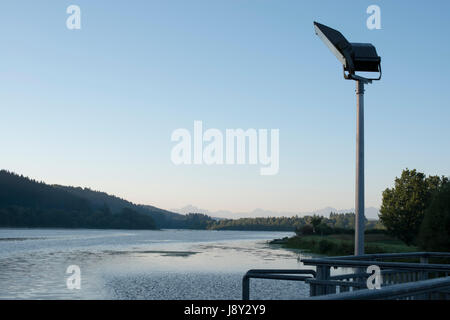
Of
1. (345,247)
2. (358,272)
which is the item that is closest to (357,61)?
(358,272)

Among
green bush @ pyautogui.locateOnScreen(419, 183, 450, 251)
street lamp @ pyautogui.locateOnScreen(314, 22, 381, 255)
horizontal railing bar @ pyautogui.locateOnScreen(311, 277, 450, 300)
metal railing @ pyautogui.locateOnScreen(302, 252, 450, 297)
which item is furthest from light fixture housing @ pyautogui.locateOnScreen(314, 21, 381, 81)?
green bush @ pyautogui.locateOnScreen(419, 183, 450, 251)

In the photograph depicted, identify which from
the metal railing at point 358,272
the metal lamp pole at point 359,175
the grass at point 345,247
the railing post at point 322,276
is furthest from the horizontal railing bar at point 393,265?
the grass at point 345,247

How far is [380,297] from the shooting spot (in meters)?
4.27

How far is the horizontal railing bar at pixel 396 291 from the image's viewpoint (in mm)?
3939

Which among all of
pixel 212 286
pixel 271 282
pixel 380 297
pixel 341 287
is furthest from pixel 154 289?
pixel 380 297

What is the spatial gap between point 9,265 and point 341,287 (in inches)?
2529

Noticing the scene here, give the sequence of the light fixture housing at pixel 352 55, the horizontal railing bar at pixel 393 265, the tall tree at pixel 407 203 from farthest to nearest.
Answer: the tall tree at pixel 407 203 < the light fixture housing at pixel 352 55 < the horizontal railing bar at pixel 393 265

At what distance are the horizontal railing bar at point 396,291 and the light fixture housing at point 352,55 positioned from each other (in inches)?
244

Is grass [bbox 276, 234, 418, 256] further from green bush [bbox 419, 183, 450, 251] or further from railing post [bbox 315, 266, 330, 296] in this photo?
railing post [bbox 315, 266, 330, 296]

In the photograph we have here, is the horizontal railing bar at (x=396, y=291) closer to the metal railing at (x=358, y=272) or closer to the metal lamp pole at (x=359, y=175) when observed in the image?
the metal railing at (x=358, y=272)

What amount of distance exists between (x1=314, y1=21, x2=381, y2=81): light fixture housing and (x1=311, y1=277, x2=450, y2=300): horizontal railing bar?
6191 millimetres

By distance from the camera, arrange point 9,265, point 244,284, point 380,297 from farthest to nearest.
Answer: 1. point 9,265
2. point 244,284
3. point 380,297
